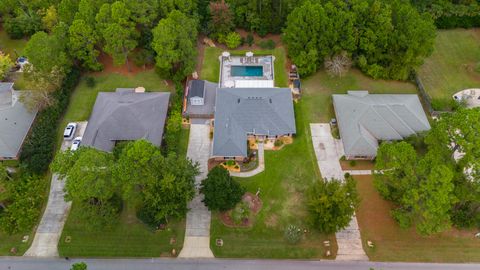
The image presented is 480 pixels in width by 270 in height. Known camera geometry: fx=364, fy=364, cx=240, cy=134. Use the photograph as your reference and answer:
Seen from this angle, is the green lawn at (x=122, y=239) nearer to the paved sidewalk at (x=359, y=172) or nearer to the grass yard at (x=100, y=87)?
the grass yard at (x=100, y=87)

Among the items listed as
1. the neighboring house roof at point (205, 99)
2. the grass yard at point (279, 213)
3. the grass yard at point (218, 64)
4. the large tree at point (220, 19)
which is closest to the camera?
the grass yard at point (279, 213)

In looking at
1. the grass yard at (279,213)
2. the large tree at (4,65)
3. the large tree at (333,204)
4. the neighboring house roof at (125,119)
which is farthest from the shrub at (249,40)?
the large tree at (4,65)

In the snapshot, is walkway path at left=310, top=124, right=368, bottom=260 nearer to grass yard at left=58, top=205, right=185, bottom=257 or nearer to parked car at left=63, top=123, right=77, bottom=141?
grass yard at left=58, top=205, right=185, bottom=257

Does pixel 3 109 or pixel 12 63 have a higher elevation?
pixel 12 63

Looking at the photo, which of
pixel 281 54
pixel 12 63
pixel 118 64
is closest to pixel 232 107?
pixel 281 54

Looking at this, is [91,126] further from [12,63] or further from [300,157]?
[300,157]

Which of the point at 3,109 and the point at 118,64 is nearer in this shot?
the point at 3,109

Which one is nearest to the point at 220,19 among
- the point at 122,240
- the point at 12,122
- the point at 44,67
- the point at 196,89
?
the point at 196,89
